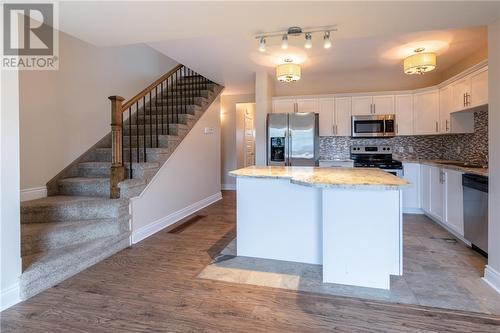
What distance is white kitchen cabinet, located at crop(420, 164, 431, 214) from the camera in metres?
4.32

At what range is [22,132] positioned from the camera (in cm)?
311

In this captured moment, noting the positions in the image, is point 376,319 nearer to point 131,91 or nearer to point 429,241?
point 429,241

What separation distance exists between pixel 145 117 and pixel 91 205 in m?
2.24

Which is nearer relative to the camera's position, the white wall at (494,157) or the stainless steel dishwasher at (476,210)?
the white wall at (494,157)

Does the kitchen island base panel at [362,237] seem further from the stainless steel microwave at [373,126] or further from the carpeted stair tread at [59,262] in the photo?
the stainless steel microwave at [373,126]

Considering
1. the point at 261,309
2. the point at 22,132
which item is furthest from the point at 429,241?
the point at 22,132

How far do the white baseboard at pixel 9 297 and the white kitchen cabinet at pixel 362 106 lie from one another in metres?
5.14

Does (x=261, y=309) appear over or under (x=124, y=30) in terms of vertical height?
under

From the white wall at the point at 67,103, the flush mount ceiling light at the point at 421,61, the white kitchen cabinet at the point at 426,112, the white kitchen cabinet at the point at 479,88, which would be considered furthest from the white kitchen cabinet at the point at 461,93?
the white wall at the point at 67,103

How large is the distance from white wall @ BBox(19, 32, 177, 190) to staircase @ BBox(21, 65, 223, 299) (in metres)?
0.22

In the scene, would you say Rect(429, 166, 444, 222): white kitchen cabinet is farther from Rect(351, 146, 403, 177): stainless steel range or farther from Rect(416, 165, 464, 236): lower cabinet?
Rect(351, 146, 403, 177): stainless steel range

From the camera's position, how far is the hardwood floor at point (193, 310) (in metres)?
1.78

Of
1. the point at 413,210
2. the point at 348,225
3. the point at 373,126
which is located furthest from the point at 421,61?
the point at 348,225

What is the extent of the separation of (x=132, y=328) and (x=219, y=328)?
0.56 metres
